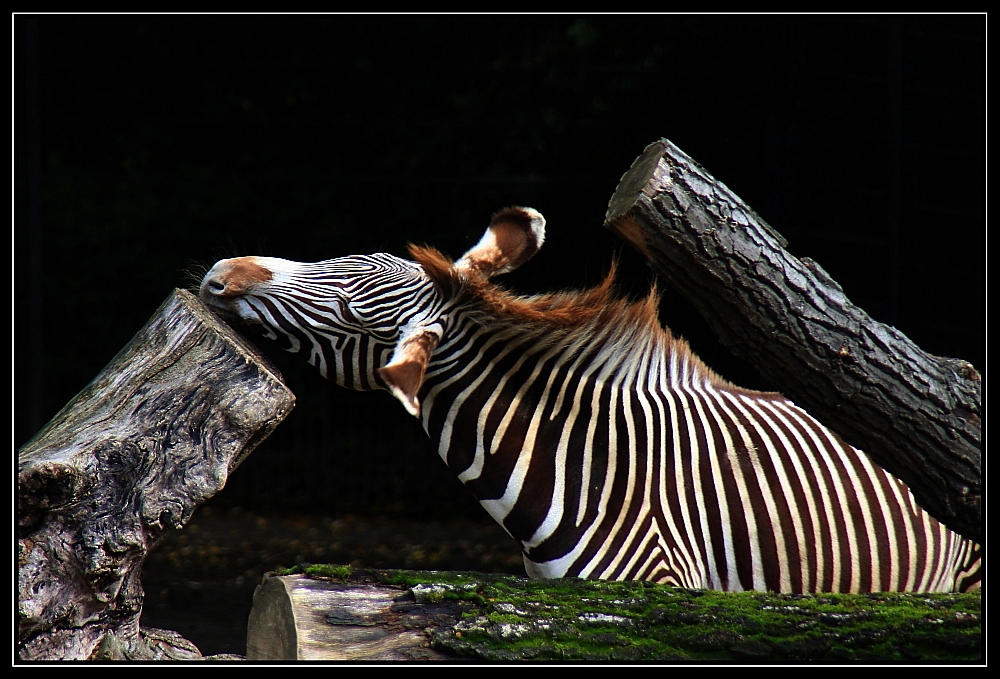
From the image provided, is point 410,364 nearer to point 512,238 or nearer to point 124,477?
point 512,238

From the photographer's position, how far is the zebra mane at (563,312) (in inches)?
110

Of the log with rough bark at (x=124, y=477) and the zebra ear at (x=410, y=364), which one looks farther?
the zebra ear at (x=410, y=364)

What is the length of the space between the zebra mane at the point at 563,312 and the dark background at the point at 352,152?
98.7 inches

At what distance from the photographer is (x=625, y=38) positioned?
5.71m

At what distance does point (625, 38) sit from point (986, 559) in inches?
169

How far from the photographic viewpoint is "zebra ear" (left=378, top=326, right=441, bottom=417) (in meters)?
2.47

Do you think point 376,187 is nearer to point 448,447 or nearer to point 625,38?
point 625,38

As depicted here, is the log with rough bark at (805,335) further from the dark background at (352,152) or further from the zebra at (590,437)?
the dark background at (352,152)

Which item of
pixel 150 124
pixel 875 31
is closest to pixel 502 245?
pixel 875 31

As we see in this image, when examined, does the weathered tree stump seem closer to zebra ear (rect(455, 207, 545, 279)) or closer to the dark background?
zebra ear (rect(455, 207, 545, 279))

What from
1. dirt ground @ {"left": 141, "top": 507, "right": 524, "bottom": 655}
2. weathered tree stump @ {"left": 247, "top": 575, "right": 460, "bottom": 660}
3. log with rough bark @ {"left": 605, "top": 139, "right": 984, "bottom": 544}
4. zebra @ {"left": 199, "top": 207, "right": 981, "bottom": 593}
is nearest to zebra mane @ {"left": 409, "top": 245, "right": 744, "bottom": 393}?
zebra @ {"left": 199, "top": 207, "right": 981, "bottom": 593}

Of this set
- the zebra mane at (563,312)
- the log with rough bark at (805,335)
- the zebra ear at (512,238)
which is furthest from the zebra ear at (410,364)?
the log with rough bark at (805,335)

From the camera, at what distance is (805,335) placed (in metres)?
1.96

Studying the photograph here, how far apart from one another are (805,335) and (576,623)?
0.75 m
